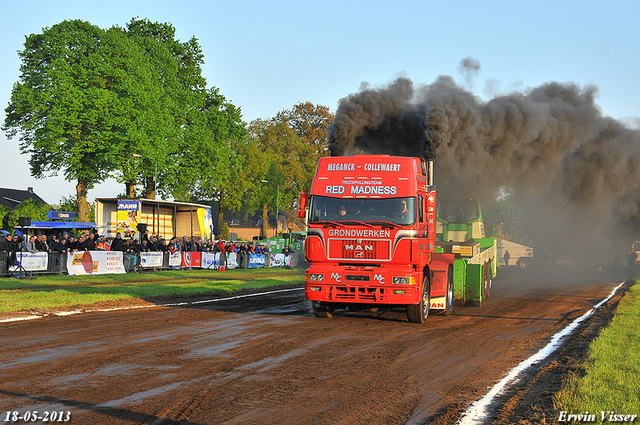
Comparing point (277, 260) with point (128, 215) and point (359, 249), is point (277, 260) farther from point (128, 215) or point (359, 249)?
point (359, 249)

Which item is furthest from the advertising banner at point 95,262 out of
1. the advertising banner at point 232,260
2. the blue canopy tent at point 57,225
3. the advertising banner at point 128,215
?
the blue canopy tent at point 57,225

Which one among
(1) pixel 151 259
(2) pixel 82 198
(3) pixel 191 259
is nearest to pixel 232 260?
(3) pixel 191 259

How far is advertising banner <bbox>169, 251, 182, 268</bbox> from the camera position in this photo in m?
30.9

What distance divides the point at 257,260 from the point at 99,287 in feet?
61.3

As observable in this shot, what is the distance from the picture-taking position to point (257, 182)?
66625 millimetres

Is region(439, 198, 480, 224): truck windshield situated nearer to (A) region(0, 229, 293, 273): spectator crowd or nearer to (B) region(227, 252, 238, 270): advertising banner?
(A) region(0, 229, 293, 273): spectator crowd

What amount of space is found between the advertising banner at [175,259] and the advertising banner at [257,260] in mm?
7027

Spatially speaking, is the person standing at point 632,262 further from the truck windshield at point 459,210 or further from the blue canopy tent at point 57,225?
the blue canopy tent at point 57,225

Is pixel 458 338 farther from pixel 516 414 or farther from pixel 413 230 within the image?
pixel 516 414

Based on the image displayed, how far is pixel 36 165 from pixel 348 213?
112ft

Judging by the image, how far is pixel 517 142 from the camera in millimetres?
26094

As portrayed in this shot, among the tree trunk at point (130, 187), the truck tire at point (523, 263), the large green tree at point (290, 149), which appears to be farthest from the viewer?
the large green tree at point (290, 149)

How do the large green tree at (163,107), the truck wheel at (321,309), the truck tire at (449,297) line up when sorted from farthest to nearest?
the large green tree at (163,107) < the truck tire at (449,297) < the truck wheel at (321,309)

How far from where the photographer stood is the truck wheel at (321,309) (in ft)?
48.9
